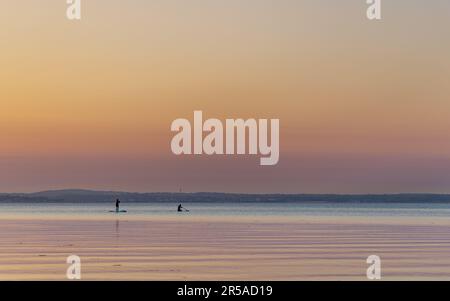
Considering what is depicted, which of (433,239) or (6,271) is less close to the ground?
(433,239)

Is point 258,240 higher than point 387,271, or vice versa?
point 258,240

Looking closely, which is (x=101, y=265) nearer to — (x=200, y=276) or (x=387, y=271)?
(x=200, y=276)

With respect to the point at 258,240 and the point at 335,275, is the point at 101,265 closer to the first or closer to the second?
the point at 335,275

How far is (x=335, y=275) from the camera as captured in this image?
110 ft

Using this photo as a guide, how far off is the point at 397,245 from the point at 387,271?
14008 millimetres

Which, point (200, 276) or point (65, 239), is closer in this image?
point (200, 276)
